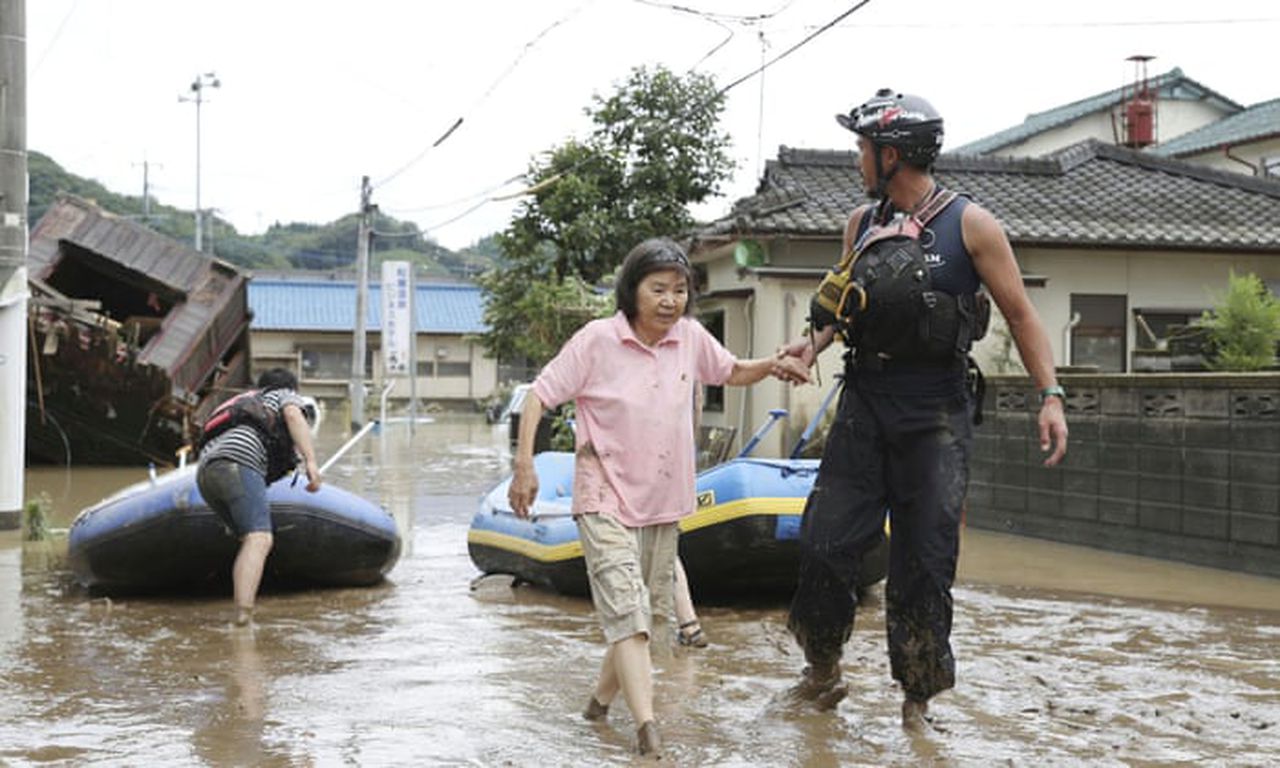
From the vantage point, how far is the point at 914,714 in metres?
5.20

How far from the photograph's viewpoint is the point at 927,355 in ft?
16.4

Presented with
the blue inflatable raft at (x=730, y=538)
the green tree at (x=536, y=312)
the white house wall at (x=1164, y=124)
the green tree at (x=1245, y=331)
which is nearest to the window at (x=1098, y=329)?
the green tree at (x=1245, y=331)

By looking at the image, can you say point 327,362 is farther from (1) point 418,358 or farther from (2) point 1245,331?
(2) point 1245,331

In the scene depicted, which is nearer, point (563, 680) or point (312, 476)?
point (563, 680)

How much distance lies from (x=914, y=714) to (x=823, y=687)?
0.38m

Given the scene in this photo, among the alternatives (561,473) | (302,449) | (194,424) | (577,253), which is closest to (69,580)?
(302,449)

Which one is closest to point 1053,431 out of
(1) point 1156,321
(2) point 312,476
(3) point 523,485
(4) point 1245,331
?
(3) point 523,485

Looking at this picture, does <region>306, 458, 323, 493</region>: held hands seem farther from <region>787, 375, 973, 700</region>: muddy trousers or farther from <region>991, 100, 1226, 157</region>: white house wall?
<region>991, 100, 1226, 157</region>: white house wall

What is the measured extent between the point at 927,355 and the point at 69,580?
684cm

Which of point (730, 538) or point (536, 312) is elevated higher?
point (536, 312)

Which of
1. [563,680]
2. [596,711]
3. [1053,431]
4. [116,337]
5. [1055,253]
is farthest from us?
[116,337]

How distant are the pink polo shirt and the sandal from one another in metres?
1.96

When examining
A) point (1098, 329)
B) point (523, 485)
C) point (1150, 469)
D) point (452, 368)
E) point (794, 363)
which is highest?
point (452, 368)

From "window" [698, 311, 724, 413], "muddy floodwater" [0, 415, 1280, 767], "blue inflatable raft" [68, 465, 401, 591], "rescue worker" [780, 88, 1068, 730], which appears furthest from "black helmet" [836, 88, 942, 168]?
"window" [698, 311, 724, 413]
